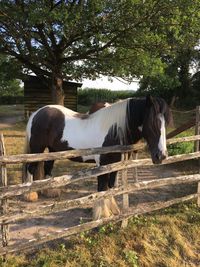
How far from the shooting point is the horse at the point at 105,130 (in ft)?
12.8

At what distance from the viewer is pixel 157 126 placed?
3.88 metres

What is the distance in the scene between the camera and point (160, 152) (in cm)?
383

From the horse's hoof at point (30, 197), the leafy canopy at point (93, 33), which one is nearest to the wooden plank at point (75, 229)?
the horse's hoof at point (30, 197)

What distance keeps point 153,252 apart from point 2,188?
6.79 ft

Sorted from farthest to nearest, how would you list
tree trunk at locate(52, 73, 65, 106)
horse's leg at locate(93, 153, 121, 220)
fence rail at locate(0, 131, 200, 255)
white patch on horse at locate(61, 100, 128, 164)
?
tree trunk at locate(52, 73, 65, 106) → horse's leg at locate(93, 153, 121, 220) → white patch on horse at locate(61, 100, 128, 164) → fence rail at locate(0, 131, 200, 255)

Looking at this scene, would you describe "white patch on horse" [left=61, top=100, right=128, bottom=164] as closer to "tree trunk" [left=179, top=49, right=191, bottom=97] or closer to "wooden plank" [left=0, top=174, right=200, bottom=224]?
"wooden plank" [left=0, top=174, right=200, bottom=224]

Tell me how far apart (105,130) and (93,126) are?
0.28m

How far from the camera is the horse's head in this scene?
12.6 ft

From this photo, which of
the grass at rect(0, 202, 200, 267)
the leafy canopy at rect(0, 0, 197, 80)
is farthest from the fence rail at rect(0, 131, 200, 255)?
the leafy canopy at rect(0, 0, 197, 80)

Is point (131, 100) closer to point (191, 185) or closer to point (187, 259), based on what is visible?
point (187, 259)

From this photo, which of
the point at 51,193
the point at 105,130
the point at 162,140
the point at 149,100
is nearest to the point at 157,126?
the point at 162,140

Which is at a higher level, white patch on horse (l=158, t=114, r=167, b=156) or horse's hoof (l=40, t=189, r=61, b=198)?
white patch on horse (l=158, t=114, r=167, b=156)

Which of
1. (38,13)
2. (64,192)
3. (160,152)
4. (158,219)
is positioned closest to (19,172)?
(64,192)

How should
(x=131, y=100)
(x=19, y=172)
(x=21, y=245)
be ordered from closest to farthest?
(x=21, y=245), (x=131, y=100), (x=19, y=172)
